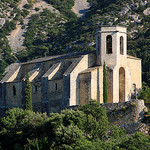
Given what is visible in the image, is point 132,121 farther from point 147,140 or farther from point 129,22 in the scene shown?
point 129,22

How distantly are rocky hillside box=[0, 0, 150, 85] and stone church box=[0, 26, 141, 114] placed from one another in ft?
70.2

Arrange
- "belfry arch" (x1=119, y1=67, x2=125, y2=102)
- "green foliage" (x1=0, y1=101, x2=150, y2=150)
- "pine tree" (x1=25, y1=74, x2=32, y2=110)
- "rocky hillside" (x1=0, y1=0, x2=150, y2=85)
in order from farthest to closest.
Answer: "rocky hillside" (x1=0, y1=0, x2=150, y2=85)
"pine tree" (x1=25, y1=74, x2=32, y2=110)
"belfry arch" (x1=119, y1=67, x2=125, y2=102)
"green foliage" (x1=0, y1=101, x2=150, y2=150)

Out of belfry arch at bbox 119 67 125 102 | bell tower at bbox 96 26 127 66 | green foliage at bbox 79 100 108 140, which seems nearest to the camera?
green foliage at bbox 79 100 108 140

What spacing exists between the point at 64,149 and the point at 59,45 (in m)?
69.3

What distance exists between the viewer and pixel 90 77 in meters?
49.8

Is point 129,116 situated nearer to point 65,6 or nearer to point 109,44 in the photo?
point 109,44

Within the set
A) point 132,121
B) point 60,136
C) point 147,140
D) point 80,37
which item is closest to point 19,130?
point 60,136

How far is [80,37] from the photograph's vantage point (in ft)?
334

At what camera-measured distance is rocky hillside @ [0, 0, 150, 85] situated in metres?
96.8

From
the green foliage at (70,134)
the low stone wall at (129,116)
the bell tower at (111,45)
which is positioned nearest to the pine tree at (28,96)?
the green foliage at (70,134)

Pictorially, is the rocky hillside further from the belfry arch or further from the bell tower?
the bell tower

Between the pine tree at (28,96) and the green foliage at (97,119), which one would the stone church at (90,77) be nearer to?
the pine tree at (28,96)

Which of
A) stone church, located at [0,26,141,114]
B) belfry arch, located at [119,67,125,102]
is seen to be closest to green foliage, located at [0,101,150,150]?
stone church, located at [0,26,141,114]

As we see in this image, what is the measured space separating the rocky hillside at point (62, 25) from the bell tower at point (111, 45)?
22109 millimetres
